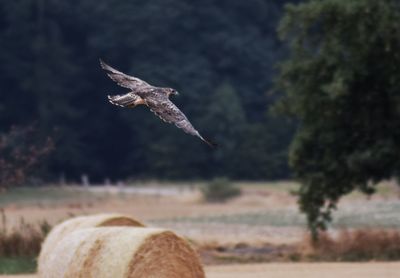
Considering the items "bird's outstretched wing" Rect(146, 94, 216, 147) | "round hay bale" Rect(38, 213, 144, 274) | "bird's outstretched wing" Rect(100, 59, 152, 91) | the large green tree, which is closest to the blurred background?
the large green tree

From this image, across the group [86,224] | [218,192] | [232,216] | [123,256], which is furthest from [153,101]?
[218,192]

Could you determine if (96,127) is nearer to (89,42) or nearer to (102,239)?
(89,42)

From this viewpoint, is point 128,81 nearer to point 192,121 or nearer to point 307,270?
point 307,270

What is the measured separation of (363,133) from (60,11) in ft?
159

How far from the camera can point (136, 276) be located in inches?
756

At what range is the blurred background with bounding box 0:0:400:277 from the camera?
33188mm

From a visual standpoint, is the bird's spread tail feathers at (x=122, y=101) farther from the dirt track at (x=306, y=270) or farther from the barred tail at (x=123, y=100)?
the dirt track at (x=306, y=270)

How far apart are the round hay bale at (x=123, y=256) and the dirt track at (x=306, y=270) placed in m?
5.24

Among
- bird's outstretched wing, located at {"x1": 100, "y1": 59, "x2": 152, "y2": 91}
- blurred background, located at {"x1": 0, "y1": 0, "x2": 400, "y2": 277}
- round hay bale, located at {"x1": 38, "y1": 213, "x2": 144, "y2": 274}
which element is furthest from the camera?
blurred background, located at {"x1": 0, "y1": 0, "x2": 400, "y2": 277}

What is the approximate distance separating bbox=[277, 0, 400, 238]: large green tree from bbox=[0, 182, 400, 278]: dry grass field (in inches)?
89.4

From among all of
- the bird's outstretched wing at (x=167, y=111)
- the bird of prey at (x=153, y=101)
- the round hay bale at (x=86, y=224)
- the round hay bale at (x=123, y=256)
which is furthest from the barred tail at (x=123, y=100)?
the round hay bale at (x=86, y=224)

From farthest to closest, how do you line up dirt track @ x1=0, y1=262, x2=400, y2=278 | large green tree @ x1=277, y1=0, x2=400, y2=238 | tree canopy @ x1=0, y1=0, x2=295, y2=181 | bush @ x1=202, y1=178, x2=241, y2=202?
tree canopy @ x1=0, y1=0, x2=295, y2=181
bush @ x1=202, y1=178, x2=241, y2=202
large green tree @ x1=277, y1=0, x2=400, y2=238
dirt track @ x1=0, y1=262, x2=400, y2=278

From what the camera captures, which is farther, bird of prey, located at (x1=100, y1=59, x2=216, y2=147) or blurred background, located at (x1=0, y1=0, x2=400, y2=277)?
blurred background, located at (x1=0, y1=0, x2=400, y2=277)

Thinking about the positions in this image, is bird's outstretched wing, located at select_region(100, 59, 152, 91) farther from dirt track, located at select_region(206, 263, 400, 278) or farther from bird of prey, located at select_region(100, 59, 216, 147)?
dirt track, located at select_region(206, 263, 400, 278)
